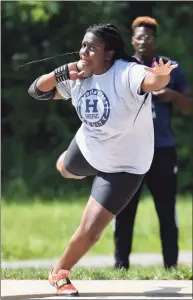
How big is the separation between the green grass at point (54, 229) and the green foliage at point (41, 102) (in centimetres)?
137

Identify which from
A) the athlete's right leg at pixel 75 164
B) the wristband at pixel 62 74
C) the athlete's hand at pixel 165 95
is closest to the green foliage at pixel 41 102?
the athlete's hand at pixel 165 95

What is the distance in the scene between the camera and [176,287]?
16.1ft

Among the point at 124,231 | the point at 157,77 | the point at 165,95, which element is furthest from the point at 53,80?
the point at 124,231

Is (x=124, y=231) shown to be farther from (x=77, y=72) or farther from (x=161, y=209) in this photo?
(x=77, y=72)

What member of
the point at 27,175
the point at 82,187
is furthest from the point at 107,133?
the point at 27,175

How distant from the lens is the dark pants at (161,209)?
6.03m

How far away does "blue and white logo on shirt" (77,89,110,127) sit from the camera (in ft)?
14.1

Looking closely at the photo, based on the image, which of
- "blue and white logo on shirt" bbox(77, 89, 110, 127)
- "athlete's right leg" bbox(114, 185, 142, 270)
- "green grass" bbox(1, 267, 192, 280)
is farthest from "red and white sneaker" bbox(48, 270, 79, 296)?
"athlete's right leg" bbox(114, 185, 142, 270)

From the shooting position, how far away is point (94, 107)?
14.1ft

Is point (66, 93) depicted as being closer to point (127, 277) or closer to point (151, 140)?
point (151, 140)

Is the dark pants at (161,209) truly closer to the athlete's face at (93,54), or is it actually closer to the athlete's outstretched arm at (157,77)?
the athlete's face at (93,54)

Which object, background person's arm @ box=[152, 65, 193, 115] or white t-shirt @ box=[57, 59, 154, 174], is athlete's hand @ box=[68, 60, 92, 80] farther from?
background person's arm @ box=[152, 65, 193, 115]

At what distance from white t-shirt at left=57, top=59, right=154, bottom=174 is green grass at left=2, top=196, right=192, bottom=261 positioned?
13.9ft

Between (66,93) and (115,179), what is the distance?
1.90 ft
